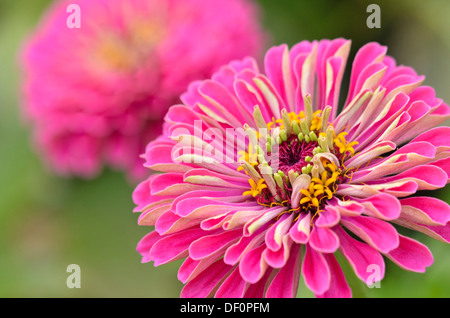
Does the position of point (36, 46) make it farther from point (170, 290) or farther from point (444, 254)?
point (444, 254)

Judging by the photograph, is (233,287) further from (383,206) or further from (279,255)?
(383,206)

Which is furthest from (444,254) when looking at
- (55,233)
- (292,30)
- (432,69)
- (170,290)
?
(55,233)

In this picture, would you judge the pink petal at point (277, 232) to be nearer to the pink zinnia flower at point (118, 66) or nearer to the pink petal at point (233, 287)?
the pink petal at point (233, 287)

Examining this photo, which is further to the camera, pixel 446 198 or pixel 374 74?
pixel 446 198

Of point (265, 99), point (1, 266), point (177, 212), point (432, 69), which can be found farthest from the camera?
point (1, 266)

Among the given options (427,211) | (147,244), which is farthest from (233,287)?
(427,211)
